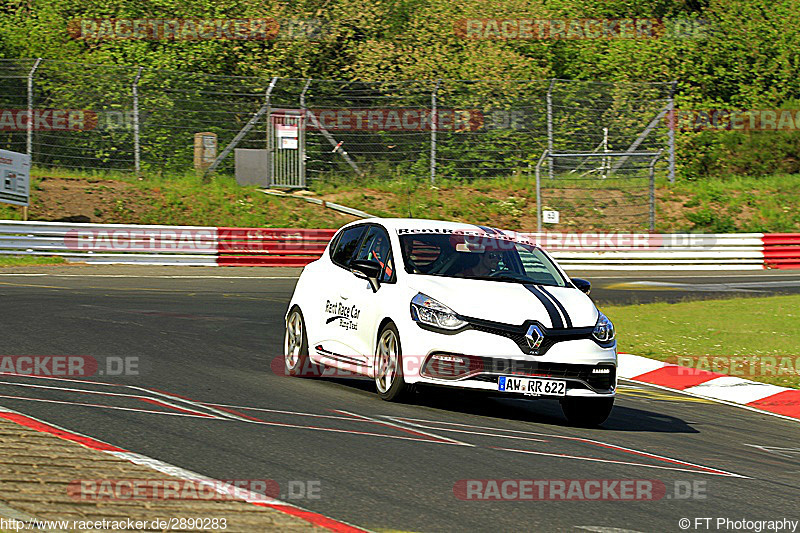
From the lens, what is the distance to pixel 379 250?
10.7 m

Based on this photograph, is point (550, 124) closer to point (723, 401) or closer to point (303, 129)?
point (303, 129)

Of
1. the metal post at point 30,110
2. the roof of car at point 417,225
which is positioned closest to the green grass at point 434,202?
the metal post at point 30,110

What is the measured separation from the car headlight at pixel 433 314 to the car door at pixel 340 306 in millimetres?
1060

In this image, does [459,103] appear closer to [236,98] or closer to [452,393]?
[236,98]

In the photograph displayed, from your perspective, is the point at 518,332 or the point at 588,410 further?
the point at 588,410

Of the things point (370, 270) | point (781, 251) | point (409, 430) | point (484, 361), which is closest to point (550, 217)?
point (781, 251)

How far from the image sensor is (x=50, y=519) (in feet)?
16.9

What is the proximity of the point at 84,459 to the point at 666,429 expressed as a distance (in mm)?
5291

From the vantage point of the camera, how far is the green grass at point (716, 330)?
14906 millimetres

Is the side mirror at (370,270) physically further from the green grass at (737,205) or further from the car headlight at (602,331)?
the green grass at (737,205)

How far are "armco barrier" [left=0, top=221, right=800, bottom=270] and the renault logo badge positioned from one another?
19.1 meters
